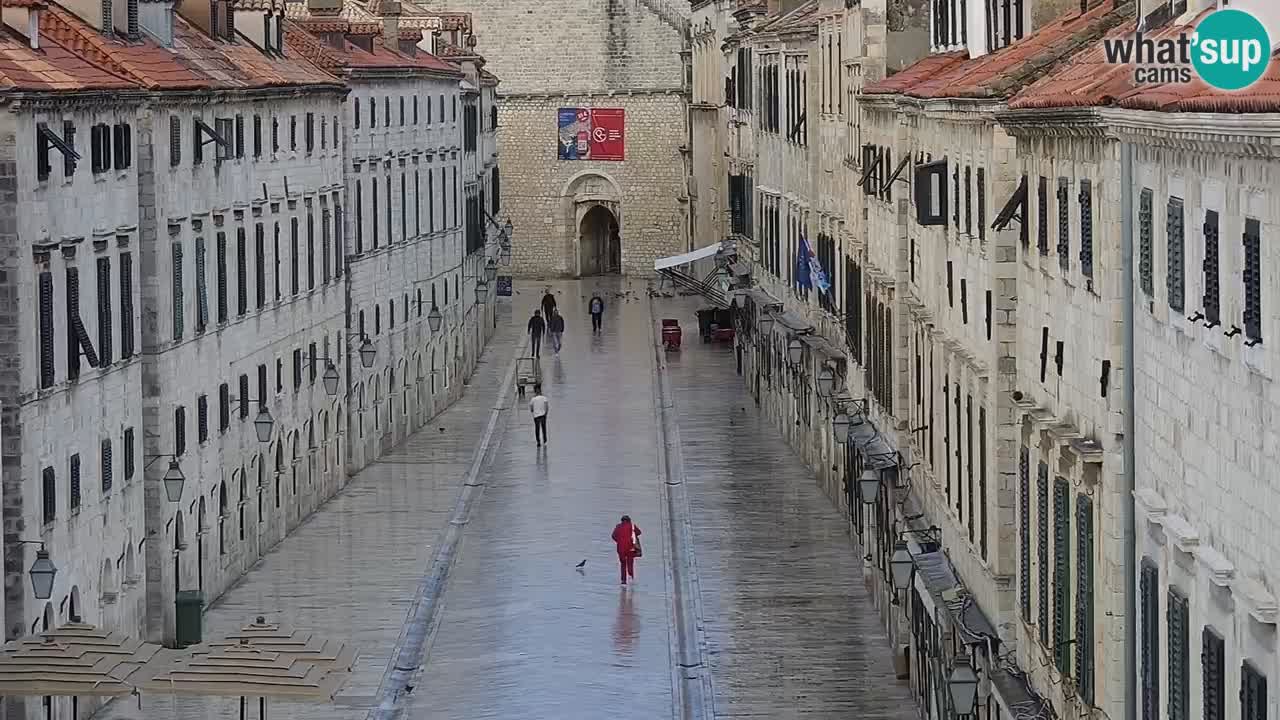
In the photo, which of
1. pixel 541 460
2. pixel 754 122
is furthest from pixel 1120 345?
pixel 754 122

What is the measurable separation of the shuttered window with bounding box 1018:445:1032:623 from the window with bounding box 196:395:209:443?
19.2m

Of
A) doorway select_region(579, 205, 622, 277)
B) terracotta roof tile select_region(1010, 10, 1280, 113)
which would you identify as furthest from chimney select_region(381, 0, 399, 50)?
terracotta roof tile select_region(1010, 10, 1280, 113)

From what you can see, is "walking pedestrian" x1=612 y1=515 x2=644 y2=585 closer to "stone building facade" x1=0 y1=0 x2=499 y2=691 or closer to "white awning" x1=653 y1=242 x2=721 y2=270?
"stone building facade" x1=0 y1=0 x2=499 y2=691

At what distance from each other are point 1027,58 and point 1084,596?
7.33m

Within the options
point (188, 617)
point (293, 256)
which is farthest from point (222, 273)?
point (188, 617)

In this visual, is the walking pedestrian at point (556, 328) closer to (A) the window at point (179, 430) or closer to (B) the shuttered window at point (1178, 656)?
(A) the window at point (179, 430)

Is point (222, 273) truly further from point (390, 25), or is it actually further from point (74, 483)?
point (390, 25)

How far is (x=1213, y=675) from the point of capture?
1705cm

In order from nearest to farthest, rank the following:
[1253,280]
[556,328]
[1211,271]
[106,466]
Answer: [1253,280], [1211,271], [106,466], [556,328]

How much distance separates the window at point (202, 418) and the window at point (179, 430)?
110 cm

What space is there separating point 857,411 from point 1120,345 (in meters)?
23.1

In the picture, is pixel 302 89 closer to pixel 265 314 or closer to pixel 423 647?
pixel 265 314

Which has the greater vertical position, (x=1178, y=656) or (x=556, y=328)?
(x=1178, y=656)

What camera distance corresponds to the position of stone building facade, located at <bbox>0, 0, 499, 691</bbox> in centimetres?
3259
